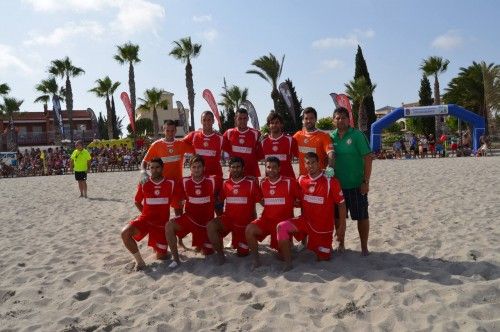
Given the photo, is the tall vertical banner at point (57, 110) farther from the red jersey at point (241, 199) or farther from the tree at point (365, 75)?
the red jersey at point (241, 199)

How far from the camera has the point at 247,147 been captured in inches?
225

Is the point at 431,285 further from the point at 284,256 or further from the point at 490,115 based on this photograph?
the point at 490,115

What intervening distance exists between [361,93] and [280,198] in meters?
33.6

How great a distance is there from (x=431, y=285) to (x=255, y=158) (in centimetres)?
265

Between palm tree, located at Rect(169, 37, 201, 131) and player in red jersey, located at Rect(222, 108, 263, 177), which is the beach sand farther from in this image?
palm tree, located at Rect(169, 37, 201, 131)

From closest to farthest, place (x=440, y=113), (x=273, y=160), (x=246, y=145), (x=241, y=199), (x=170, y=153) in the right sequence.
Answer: (x=273, y=160) → (x=241, y=199) → (x=246, y=145) → (x=170, y=153) → (x=440, y=113)

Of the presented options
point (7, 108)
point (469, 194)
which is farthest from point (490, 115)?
point (7, 108)

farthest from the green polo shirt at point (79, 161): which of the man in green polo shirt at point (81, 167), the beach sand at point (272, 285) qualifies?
the beach sand at point (272, 285)

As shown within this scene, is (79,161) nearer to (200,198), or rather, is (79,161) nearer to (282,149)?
(200,198)

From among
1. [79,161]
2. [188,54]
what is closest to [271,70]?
[188,54]

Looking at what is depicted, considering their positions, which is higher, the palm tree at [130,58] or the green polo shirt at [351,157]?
the palm tree at [130,58]

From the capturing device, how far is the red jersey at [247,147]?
5703 millimetres

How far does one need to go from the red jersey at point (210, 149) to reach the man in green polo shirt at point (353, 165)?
1.57 meters

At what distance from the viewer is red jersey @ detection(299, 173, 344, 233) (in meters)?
4.92
